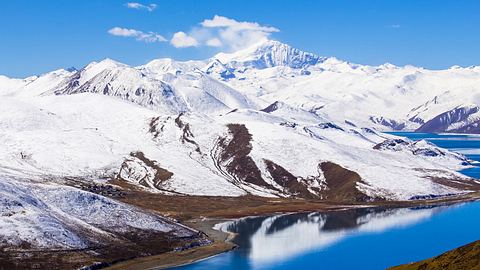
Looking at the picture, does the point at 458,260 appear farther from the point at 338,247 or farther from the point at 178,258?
the point at 178,258

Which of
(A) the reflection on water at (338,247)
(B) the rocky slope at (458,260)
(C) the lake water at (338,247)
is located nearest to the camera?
Result: (B) the rocky slope at (458,260)

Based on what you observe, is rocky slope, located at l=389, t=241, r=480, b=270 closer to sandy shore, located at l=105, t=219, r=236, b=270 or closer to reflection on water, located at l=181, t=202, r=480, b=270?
reflection on water, located at l=181, t=202, r=480, b=270

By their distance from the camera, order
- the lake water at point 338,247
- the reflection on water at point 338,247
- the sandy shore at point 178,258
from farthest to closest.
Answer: the lake water at point 338,247 < the reflection on water at point 338,247 < the sandy shore at point 178,258

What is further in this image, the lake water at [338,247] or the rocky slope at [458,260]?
the lake water at [338,247]

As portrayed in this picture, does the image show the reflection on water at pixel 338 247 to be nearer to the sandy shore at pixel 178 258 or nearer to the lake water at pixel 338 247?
the lake water at pixel 338 247

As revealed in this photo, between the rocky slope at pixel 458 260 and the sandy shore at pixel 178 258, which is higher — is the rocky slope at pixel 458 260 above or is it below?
above

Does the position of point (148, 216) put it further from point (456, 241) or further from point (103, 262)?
point (456, 241)

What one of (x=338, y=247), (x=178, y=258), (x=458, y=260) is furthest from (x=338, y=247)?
(x=458, y=260)

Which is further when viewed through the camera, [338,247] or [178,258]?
[338,247]

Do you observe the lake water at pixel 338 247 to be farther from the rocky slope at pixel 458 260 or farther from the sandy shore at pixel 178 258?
the rocky slope at pixel 458 260

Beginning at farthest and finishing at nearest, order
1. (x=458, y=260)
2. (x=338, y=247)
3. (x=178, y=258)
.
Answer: (x=338, y=247) → (x=178, y=258) → (x=458, y=260)

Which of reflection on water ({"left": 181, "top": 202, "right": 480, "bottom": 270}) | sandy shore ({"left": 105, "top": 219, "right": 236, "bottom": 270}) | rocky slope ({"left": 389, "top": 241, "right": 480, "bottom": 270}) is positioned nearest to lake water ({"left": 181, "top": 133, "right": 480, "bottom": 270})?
reflection on water ({"left": 181, "top": 202, "right": 480, "bottom": 270})

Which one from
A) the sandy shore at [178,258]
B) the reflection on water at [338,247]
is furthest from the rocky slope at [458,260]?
the sandy shore at [178,258]
